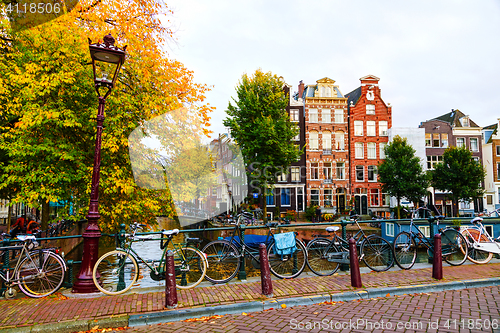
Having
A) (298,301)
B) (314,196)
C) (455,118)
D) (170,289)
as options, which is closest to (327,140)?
(314,196)

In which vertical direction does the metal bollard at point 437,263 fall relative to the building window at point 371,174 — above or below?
below

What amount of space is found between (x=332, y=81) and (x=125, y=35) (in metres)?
28.5

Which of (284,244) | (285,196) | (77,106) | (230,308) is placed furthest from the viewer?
(285,196)

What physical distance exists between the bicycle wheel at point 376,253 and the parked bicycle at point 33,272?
580 centimetres

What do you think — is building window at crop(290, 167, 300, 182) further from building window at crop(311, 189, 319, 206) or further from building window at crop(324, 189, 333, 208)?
building window at crop(324, 189, 333, 208)

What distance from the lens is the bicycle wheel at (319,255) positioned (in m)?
6.61

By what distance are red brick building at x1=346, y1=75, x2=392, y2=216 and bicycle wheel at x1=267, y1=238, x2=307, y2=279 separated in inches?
1136

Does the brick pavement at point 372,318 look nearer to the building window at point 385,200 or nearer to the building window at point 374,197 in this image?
the building window at point 374,197

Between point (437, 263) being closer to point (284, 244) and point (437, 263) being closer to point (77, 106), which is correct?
point (284, 244)

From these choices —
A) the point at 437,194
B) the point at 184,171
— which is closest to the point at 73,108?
the point at 184,171

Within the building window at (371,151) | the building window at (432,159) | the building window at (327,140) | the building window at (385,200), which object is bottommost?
the building window at (385,200)

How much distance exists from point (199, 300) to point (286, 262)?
2.13 meters

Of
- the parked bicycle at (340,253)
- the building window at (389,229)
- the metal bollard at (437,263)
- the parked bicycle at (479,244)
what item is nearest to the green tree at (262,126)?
the building window at (389,229)

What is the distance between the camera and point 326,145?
113 ft
